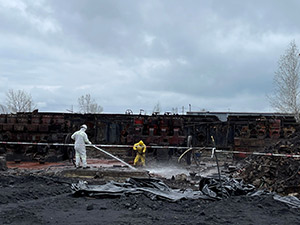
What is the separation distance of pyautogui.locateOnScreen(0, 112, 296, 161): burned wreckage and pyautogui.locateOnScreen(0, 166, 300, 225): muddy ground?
1047 centimetres

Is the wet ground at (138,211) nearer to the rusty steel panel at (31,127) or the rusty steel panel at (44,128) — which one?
the rusty steel panel at (44,128)

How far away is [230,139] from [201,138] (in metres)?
1.88

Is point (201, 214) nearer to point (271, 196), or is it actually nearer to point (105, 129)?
point (271, 196)

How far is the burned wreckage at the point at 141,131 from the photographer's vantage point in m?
19.9

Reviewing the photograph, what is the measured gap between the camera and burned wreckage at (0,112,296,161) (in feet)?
65.2

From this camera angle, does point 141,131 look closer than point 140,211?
No

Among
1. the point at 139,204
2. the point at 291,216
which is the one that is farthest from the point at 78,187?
the point at 291,216

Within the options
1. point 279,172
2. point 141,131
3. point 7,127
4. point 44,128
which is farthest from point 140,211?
point 7,127

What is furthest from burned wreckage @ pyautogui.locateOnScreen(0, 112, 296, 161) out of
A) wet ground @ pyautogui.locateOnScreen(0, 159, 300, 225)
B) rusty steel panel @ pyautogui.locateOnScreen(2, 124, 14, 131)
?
wet ground @ pyautogui.locateOnScreen(0, 159, 300, 225)

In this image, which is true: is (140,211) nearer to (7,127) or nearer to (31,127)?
(31,127)

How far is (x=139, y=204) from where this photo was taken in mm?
6727

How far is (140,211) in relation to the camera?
636cm

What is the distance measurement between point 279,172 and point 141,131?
392 inches

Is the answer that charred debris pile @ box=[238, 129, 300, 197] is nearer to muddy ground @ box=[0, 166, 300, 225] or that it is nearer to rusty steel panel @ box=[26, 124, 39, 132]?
muddy ground @ box=[0, 166, 300, 225]
